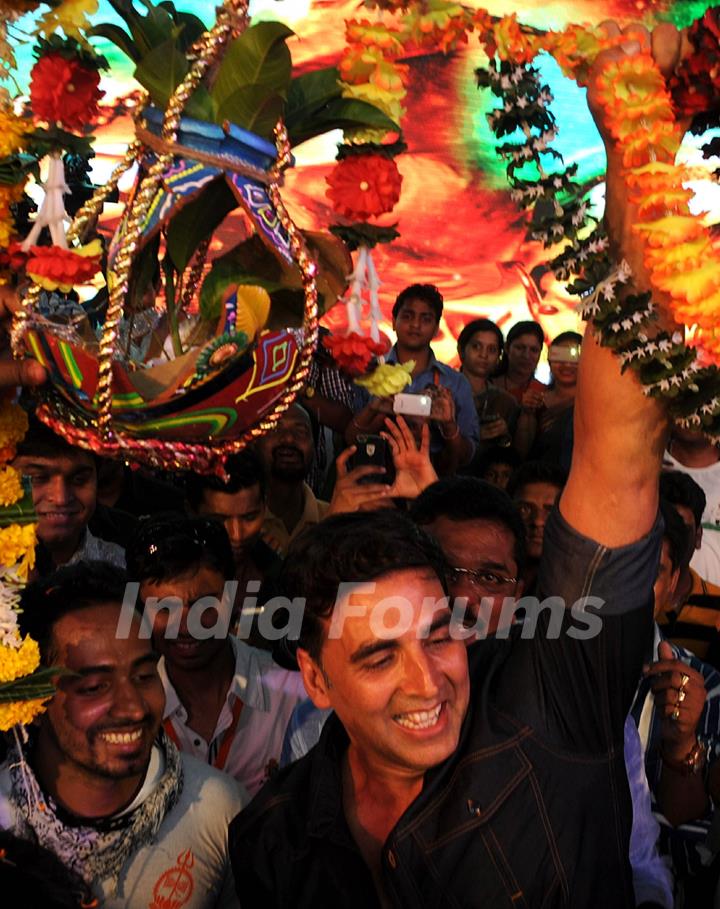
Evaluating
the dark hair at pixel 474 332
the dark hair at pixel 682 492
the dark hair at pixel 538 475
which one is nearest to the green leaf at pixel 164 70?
the dark hair at pixel 538 475

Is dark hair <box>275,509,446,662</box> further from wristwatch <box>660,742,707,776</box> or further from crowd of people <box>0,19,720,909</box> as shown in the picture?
wristwatch <box>660,742,707,776</box>

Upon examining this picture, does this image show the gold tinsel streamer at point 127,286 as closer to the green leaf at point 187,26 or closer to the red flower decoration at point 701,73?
the green leaf at point 187,26

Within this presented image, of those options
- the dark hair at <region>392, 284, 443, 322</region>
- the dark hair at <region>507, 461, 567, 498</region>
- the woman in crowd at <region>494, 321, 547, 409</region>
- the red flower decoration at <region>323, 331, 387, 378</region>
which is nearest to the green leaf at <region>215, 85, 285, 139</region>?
the red flower decoration at <region>323, 331, 387, 378</region>

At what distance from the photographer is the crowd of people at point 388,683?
179 cm

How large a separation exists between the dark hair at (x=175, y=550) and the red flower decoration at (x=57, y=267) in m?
1.17

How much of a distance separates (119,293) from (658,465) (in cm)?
102

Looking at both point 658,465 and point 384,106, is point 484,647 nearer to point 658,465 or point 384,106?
point 658,465

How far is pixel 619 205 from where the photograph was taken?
175cm

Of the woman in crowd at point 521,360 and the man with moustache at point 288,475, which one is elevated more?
the woman in crowd at point 521,360

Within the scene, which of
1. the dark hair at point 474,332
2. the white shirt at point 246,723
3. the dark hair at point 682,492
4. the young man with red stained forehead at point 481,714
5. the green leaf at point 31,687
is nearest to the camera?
the young man with red stained forehead at point 481,714

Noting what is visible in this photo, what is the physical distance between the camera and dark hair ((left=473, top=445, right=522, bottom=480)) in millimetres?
4891

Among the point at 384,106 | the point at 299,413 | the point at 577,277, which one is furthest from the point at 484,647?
the point at 299,413

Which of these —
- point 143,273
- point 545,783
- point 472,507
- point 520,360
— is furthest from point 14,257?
point 520,360

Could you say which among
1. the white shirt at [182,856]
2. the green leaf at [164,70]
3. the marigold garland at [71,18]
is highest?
the marigold garland at [71,18]
